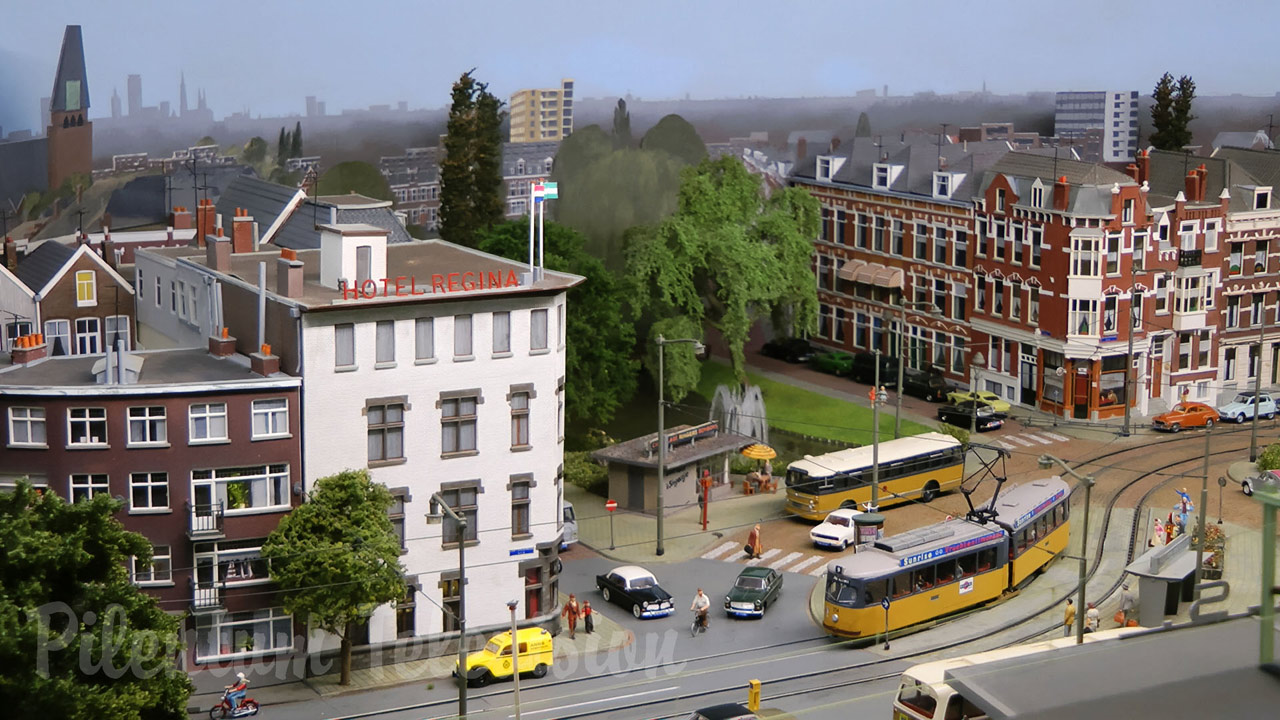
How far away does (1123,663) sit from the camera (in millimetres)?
8297

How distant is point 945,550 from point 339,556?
21199 mm

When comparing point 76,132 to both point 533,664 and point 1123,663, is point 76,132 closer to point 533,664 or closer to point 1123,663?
point 533,664

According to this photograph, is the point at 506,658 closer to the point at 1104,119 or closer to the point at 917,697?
the point at 917,697

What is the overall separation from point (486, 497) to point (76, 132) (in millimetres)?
51097

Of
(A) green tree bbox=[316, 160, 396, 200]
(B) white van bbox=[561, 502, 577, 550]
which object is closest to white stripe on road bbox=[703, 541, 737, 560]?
(B) white van bbox=[561, 502, 577, 550]

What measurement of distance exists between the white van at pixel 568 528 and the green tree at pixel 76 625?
81.0 feet

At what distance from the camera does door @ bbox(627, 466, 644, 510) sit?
2729 inches

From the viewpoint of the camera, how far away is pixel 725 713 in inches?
1778

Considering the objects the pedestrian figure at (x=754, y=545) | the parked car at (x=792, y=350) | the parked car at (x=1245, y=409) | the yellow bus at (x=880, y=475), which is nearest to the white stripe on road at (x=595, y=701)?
the pedestrian figure at (x=754, y=545)

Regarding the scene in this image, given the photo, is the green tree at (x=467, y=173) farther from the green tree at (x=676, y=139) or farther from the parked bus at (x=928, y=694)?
the parked bus at (x=928, y=694)

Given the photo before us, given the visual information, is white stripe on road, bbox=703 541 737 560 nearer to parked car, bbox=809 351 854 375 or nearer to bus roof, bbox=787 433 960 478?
bus roof, bbox=787 433 960 478

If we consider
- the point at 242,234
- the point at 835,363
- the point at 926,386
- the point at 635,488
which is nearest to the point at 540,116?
the point at 835,363

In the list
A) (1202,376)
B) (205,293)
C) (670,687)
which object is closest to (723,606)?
(670,687)

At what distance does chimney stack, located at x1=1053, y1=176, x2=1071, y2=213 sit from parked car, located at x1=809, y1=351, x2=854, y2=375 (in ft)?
55.0
